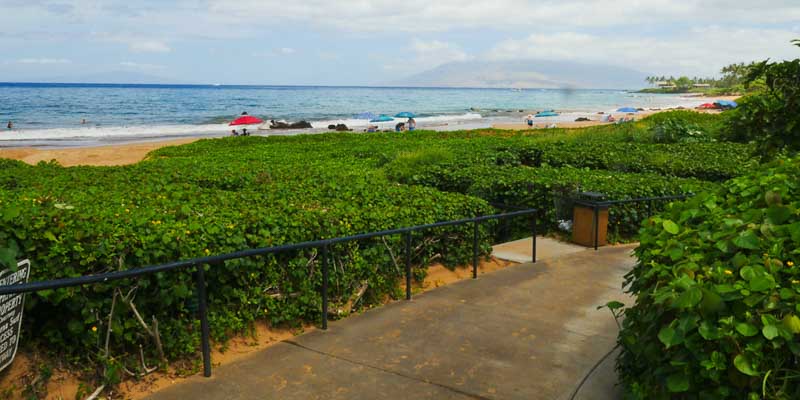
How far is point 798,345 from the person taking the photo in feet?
8.43

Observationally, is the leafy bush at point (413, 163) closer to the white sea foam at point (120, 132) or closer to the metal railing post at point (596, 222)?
the metal railing post at point (596, 222)

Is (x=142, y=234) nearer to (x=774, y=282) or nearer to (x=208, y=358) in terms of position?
(x=208, y=358)

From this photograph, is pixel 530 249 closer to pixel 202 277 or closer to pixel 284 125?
pixel 202 277

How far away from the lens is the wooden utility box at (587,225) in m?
9.79

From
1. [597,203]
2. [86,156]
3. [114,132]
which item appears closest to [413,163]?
[597,203]

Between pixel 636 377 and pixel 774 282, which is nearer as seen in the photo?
pixel 774 282

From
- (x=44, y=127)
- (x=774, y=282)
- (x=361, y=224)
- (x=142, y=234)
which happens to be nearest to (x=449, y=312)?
(x=361, y=224)

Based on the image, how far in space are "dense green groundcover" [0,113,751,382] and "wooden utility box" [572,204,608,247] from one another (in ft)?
2.09

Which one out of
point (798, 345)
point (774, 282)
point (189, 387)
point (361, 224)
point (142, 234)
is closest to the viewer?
point (798, 345)

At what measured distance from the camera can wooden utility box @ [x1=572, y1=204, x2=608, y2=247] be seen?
979cm

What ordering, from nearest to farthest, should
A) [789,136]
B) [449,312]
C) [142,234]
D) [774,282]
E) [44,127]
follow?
[774,282] → [142,234] → [789,136] → [449,312] → [44,127]

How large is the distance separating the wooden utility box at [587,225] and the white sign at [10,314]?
780 centimetres

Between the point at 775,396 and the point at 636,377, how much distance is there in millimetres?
1092

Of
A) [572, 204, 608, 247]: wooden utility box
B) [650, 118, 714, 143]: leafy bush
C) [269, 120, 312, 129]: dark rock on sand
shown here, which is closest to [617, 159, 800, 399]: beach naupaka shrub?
[572, 204, 608, 247]: wooden utility box
